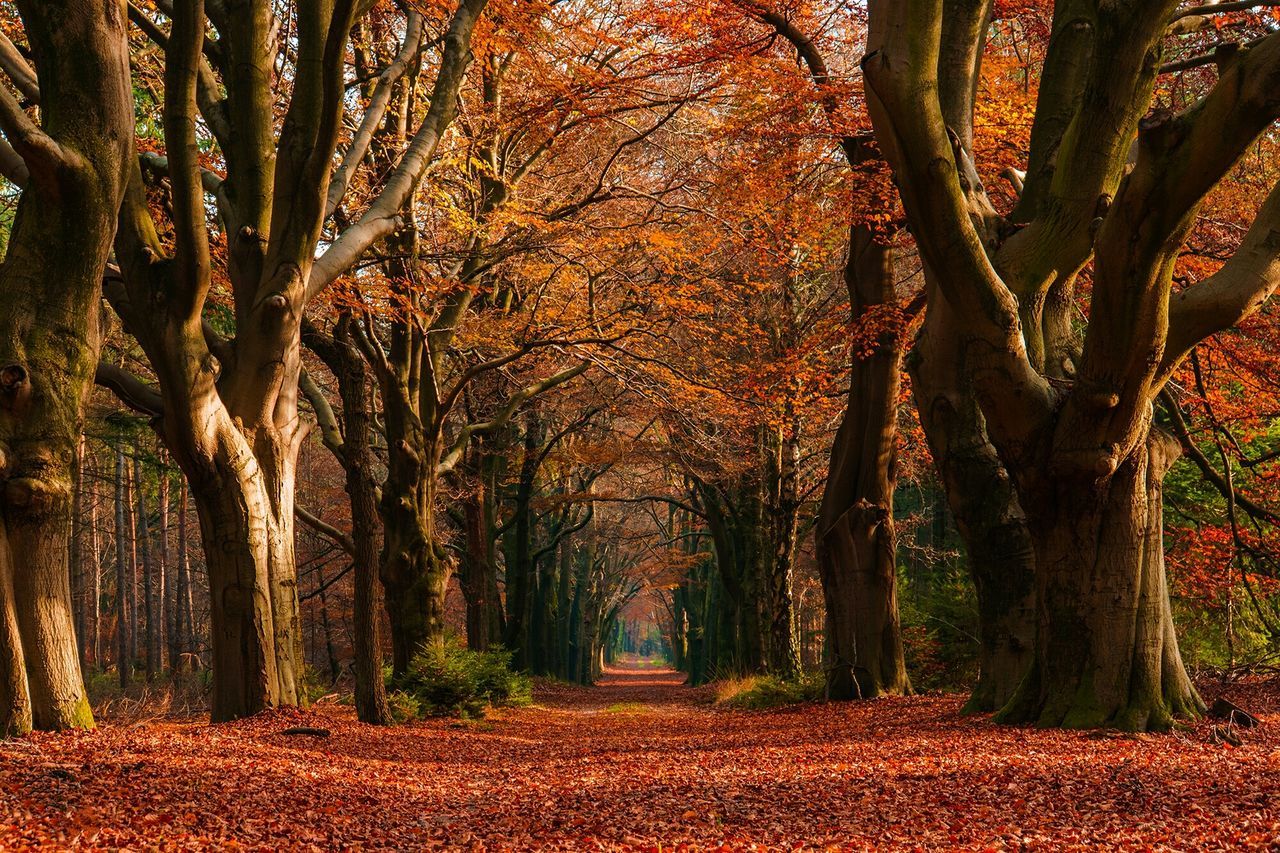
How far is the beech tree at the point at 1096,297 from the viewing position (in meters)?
6.43

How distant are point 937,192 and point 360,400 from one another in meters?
6.23

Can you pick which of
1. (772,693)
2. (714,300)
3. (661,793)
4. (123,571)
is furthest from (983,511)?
(123,571)

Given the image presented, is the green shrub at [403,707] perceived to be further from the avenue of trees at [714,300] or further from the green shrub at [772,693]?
the green shrub at [772,693]

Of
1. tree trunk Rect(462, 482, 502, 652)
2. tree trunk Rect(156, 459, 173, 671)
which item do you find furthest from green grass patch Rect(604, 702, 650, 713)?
tree trunk Rect(156, 459, 173, 671)

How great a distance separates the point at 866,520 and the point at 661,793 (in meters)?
7.90

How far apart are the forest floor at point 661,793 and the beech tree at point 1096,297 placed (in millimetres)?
793

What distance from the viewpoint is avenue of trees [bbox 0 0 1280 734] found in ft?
21.3

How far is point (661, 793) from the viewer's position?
19.0ft

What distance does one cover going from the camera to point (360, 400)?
10453 millimetres

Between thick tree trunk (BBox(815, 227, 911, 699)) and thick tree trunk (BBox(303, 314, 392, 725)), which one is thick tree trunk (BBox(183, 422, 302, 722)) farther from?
thick tree trunk (BBox(815, 227, 911, 699))

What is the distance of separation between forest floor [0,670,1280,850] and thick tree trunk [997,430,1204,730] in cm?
39

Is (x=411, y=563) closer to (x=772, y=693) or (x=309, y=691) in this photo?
(x=309, y=691)

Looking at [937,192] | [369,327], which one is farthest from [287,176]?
[937,192]

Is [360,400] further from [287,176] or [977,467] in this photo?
[977,467]
